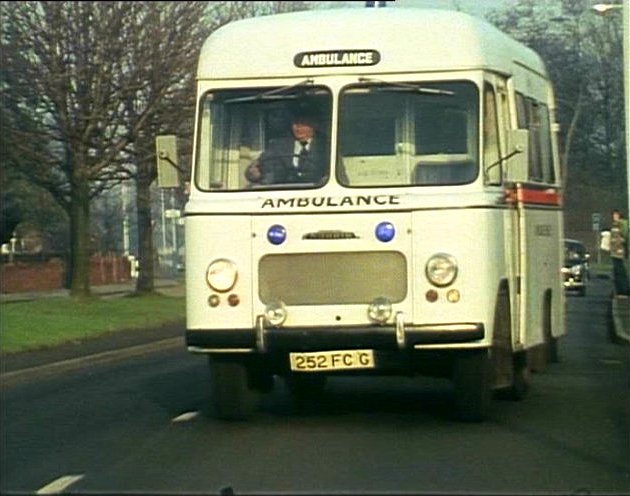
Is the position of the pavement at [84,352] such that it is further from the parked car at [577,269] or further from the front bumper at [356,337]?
the parked car at [577,269]

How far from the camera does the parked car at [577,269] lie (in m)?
36.7

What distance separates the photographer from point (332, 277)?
44.4 feet

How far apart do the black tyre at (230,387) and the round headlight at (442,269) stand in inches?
76.6

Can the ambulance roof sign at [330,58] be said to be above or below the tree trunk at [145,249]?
above

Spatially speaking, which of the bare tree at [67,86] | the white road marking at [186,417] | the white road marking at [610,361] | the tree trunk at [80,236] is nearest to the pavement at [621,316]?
the white road marking at [610,361]

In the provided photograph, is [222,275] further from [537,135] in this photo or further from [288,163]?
[537,135]

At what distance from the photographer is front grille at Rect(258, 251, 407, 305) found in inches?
529

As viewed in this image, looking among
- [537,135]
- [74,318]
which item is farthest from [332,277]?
[74,318]

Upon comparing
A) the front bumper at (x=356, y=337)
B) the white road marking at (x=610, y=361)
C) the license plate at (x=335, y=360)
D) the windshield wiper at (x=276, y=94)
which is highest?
the windshield wiper at (x=276, y=94)

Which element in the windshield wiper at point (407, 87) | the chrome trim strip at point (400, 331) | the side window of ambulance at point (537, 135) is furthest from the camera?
the side window of ambulance at point (537, 135)

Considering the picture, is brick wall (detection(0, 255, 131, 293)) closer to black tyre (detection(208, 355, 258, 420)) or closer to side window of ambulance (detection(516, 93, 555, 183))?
side window of ambulance (detection(516, 93, 555, 183))

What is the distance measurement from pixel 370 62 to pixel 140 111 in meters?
23.4

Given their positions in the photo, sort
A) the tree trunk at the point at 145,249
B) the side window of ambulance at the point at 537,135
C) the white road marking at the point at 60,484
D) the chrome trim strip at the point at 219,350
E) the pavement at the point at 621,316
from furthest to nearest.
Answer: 1. the tree trunk at the point at 145,249
2. the pavement at the point at 621,316
3. the side window of ambulance at the point at 537,135
4. the chrome trim strip at the point at 219,350
5. the white road marking at the point at 60,484

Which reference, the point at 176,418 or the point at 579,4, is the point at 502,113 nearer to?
the point at 579,4
